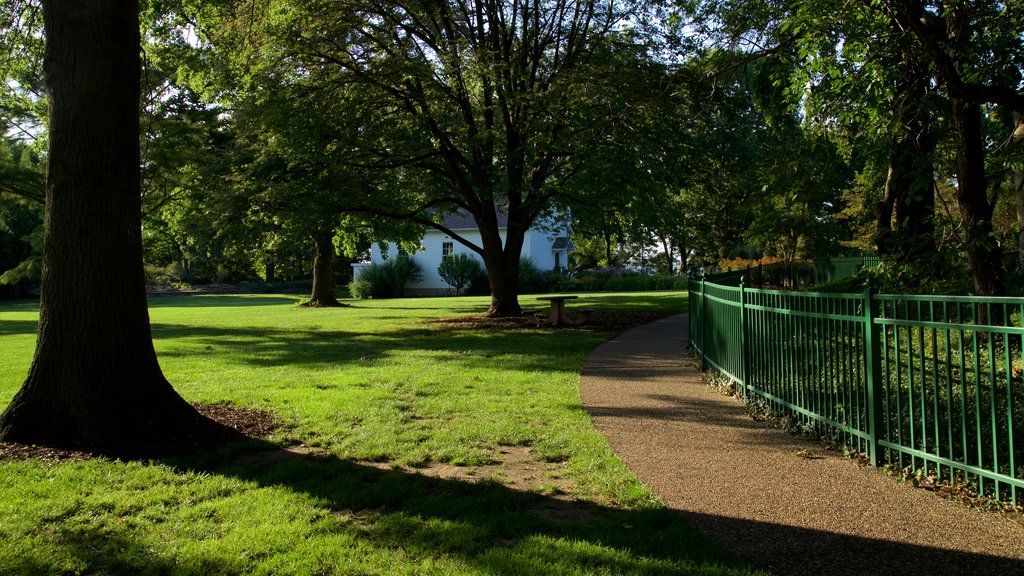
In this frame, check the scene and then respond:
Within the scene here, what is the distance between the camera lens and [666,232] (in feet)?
57.8

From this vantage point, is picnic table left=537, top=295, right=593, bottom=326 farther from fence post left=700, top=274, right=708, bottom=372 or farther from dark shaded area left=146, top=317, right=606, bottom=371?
fence post left=700, top=274, right=708, bottom=372

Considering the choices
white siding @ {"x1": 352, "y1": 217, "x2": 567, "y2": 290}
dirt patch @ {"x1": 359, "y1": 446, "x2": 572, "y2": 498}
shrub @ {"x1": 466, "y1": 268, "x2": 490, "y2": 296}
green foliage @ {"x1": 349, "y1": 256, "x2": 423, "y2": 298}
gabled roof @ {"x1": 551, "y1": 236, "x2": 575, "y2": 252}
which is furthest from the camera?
gabled roof @ {"x1": 551, "y1": 236, "x2": 575, "y2": 252}

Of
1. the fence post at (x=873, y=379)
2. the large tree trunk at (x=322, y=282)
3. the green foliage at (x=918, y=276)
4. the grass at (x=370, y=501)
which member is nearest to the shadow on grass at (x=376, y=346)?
the grass at (x=370, y=501)

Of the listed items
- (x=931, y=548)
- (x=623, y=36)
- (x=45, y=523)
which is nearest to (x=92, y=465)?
(x=45, y=523)

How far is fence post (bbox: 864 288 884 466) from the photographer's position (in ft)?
17.1

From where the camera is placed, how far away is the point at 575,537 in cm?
397

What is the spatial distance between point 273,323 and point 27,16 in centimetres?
1355

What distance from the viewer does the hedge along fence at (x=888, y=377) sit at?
425cm

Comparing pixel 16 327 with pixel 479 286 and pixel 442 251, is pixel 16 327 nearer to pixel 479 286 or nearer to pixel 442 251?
pixel 479 286

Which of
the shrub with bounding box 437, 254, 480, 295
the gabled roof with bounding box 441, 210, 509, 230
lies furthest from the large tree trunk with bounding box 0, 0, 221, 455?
the gabled roof with bounding box 441, 210, 509, 230

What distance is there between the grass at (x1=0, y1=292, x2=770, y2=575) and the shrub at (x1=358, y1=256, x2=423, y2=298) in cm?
3532

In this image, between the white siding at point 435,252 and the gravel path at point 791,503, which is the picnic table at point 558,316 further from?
the white siding at point 435,252

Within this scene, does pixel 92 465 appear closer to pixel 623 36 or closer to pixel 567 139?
pixel 567 139

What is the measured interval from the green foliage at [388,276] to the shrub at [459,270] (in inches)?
92.6
